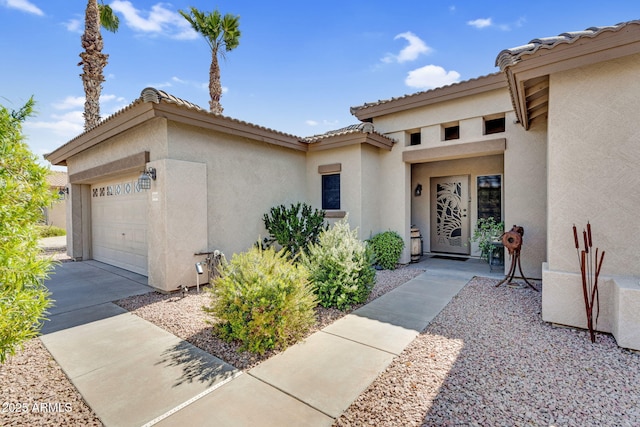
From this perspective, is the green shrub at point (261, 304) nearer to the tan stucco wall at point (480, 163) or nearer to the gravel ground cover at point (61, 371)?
the gravel ground cover at point (61, 371)

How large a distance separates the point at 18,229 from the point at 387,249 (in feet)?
26.3

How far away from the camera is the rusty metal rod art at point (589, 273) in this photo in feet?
13.6

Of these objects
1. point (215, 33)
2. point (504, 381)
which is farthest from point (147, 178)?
point (215, 33)

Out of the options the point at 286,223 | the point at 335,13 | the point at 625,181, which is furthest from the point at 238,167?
the point at 625,181

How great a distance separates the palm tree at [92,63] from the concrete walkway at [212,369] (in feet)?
40.8

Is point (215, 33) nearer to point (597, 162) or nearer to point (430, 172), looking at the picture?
point (430, 172)

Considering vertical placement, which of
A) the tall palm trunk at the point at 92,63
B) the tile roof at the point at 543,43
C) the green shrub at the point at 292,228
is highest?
the tall palm trunk at the point at 92,63

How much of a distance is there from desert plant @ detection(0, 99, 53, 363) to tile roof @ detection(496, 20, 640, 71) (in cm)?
627

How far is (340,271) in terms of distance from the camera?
5.66 m

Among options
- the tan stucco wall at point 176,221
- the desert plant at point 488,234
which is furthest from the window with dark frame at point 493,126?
the tan stucco wall at point 176,221

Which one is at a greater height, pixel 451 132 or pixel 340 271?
pixel 451 132

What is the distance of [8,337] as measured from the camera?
8.55 feet

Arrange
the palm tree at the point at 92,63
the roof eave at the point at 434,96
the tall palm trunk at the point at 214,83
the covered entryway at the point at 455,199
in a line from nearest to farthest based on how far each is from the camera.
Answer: the roof eave at the point at 434,96
the covered entryway at the point at 455,199
the palm tree at the point at 92,63
the tall palm trunk at the point at 214,83

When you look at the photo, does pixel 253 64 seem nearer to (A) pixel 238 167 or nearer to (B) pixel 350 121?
(B) pixel 350 121
